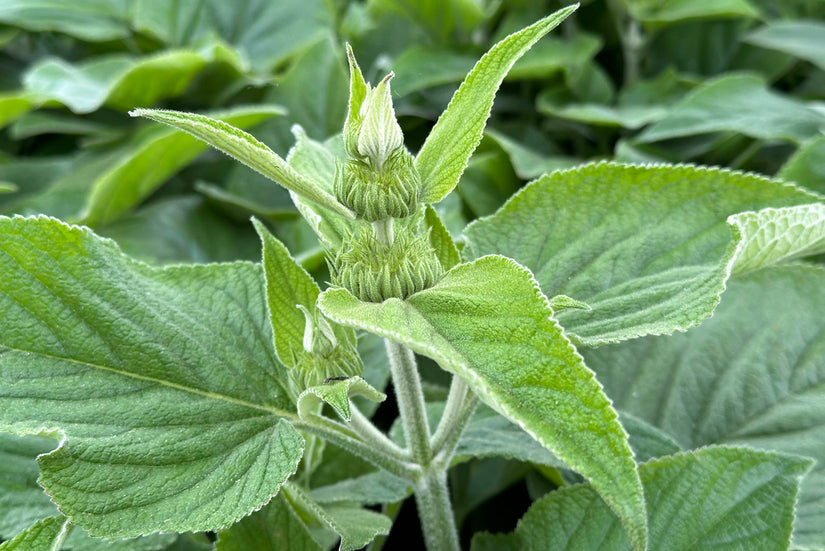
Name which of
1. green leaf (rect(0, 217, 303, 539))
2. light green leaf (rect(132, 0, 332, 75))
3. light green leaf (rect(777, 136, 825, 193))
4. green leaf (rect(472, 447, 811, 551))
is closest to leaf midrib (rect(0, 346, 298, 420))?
green leaf (rect(0, 217, 303, 539))

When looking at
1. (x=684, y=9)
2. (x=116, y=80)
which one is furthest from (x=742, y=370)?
(x=116, y=80)

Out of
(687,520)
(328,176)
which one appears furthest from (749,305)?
(328,176)

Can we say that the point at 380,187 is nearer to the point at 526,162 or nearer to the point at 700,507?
the point at 700,507

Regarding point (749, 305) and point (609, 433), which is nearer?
point (609, 433)

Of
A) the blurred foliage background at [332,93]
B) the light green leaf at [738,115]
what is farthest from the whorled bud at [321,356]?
the light green leaf at [738,115]

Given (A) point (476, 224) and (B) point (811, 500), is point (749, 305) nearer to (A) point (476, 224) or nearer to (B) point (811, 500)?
(B) point (811, 500)

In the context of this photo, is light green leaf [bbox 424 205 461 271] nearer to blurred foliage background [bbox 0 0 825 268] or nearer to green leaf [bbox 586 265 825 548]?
green leaf [bbox 586 265 825 548]
